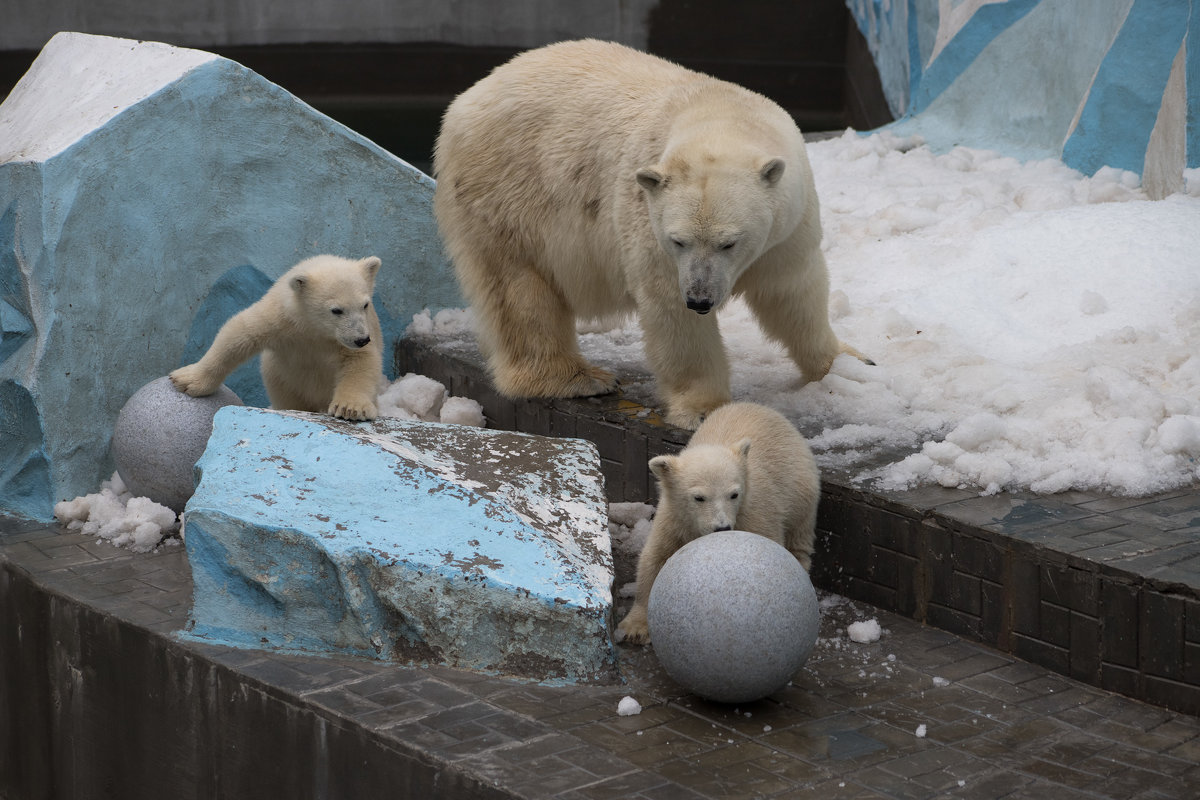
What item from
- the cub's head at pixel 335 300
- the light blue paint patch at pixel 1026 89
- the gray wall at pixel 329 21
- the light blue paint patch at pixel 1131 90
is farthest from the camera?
the gray wall at pixel 329 21

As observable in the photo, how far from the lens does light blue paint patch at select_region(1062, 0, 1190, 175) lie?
287 inches

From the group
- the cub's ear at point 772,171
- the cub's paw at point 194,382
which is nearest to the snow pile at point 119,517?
the cub's paw at point 194,382

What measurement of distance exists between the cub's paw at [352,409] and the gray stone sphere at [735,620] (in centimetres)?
165

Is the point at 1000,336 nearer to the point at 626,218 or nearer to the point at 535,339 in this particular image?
the point at 626,218

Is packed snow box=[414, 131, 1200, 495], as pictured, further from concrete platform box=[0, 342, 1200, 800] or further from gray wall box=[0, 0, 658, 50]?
gray wall box=[0, 0, 658, 50]

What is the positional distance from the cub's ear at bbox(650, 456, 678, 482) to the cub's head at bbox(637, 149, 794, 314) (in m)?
0.63

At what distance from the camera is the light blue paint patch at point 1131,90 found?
23.9 ft

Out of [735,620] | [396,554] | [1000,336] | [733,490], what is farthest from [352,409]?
[1000,336]

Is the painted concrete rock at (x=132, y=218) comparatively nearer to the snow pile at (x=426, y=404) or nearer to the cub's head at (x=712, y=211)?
the snow pile at (x=426, y=404)

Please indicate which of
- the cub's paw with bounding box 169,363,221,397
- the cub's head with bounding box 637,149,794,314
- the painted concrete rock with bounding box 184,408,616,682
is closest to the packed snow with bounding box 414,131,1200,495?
the cub's head with bounding box 637,149,794,314

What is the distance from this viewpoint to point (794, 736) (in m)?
3.47

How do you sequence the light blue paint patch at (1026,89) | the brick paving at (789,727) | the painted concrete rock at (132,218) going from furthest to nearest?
the light blue paint patch at (1026,89) < the painted concrete rock at (132,218) < the brick paving at (789,727)

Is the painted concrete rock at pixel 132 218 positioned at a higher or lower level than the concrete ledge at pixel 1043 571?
higher

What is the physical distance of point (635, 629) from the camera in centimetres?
409
